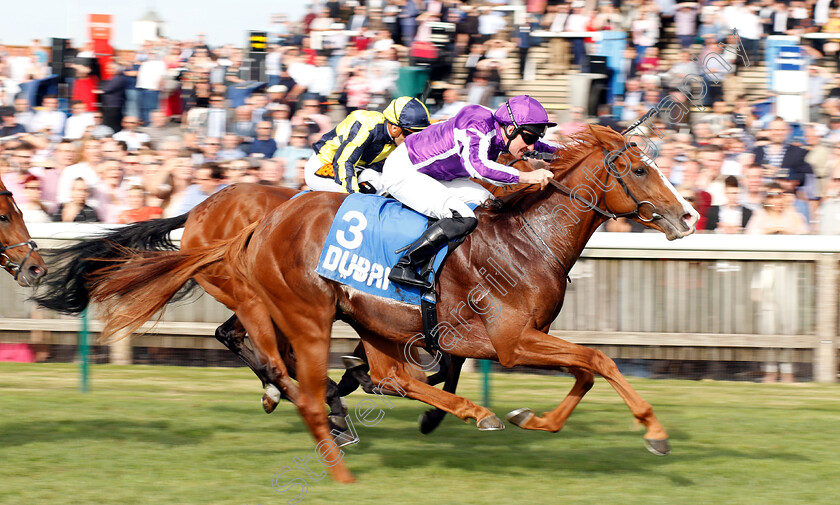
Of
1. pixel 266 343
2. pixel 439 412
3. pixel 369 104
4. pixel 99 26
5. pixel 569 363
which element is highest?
pixel 99 26

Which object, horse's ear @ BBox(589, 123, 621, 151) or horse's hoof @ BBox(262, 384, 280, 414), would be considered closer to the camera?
horse's ear @ BBox(589, 123, 621, 151)

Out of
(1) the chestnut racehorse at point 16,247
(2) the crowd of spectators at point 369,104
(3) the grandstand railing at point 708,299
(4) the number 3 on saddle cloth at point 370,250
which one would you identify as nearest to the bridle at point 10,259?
(1) the chestnut racehorse at point 16,247

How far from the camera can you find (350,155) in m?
6.00

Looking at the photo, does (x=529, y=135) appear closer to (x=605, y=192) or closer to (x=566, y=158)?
(x=566, y=158)

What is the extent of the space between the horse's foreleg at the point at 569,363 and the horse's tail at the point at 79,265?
2397mm

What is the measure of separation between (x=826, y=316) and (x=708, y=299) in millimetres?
818

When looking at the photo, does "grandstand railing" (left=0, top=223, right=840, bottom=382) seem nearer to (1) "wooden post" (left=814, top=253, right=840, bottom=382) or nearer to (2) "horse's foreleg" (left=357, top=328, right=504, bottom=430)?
(1) "wooden post" (left=814, top=253, right=840, bottom=382)

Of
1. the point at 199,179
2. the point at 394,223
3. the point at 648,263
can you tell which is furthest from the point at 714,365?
the point at 199,179

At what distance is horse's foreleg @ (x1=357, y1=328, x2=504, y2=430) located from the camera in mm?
4656

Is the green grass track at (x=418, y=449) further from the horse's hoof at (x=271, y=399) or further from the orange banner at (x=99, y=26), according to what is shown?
the orange banner at (x=99, y=26)

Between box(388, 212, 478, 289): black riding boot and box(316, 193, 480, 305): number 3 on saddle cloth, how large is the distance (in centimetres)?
5

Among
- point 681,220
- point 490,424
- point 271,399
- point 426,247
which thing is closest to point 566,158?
point 681,220

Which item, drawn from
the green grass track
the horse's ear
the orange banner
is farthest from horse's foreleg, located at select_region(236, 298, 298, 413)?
the orange banner

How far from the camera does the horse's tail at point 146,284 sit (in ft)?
17.5
